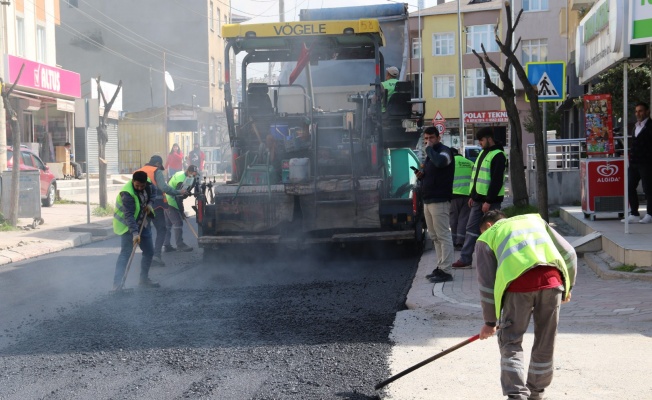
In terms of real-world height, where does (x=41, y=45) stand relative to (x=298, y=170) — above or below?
above

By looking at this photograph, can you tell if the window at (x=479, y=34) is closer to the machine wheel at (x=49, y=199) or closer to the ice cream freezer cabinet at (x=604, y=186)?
the machine wheel at (x=49, y=199)

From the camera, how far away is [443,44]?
193 feet

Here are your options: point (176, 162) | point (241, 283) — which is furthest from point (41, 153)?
point (241, 283)

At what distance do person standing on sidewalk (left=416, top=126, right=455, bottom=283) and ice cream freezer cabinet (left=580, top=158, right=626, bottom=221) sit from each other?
12.8ft

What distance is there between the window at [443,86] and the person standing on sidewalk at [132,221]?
49.7 metres

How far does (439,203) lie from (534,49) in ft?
139

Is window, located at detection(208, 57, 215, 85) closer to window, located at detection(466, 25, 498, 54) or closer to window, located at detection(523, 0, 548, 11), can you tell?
window, located at detection(466, 25, 498, 54)

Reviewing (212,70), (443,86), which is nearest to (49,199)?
(212,70)

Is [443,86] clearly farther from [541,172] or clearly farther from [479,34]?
[541,172]

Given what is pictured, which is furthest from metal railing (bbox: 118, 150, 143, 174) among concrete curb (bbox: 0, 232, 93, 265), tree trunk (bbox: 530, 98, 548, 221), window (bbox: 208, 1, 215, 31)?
tree trunk (bbox: 530, 98, 548, 221)

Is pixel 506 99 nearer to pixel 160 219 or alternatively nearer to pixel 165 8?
pixel 160 219

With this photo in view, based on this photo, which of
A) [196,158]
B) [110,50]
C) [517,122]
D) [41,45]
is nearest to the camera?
[517,122]

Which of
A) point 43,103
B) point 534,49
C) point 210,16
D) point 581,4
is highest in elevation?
point 210,16

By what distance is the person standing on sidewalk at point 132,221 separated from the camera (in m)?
9.80
